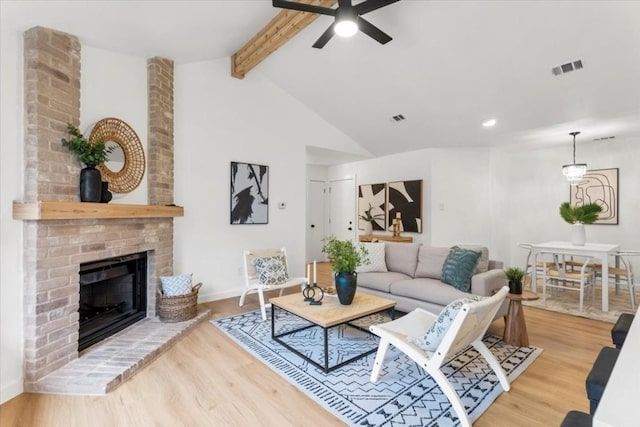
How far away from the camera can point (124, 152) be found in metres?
3.26

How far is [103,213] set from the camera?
2.70 metres

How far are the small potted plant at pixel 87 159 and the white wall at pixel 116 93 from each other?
378 millimetres

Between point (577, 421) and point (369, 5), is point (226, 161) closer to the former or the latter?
point (369, 5)

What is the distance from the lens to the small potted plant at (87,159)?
2.56 meters

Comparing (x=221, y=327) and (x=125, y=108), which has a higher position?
(x=125, y=108)

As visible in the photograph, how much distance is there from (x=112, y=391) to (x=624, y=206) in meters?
7.05

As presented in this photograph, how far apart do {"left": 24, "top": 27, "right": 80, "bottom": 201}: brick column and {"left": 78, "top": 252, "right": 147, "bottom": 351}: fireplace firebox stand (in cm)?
74

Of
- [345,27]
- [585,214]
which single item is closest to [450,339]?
[345,27]

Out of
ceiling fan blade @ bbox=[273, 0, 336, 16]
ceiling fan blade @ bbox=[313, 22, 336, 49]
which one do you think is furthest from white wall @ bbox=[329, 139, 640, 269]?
ceiling fan blade @ bbox=[273, 0, 336, 16]

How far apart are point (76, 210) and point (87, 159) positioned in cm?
45

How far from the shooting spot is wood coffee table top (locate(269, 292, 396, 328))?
2488mm

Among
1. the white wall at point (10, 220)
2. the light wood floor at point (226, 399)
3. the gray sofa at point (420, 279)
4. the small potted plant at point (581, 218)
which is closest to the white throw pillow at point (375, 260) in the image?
the gray sofa at point (420, 279)

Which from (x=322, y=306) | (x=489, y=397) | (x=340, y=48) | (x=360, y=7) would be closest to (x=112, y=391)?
(x=322, y=306)

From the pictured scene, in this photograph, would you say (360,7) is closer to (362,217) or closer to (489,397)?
(489,397)
